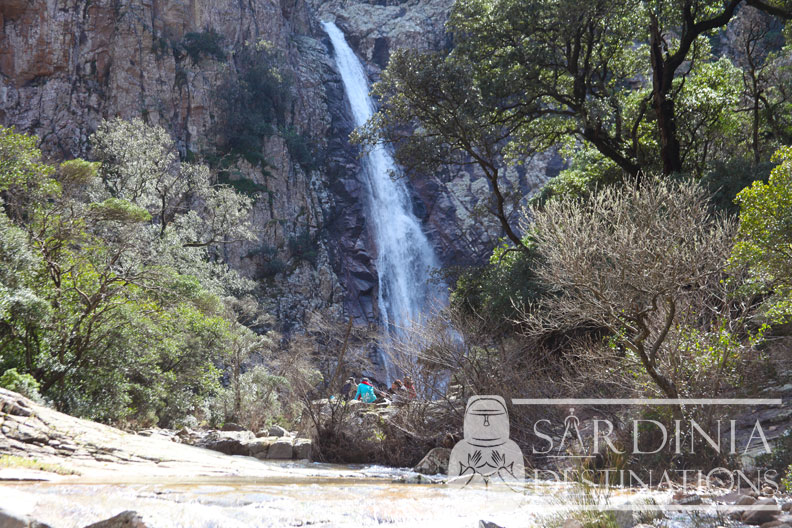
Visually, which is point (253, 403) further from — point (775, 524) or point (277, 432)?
point (775, 524)

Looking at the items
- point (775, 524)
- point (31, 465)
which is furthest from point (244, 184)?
point (775, 524)

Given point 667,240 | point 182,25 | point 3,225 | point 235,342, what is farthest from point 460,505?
point 182,25

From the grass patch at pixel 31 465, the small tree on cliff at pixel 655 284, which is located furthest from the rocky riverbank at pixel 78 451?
the small tree on cliff at pixel 655 284

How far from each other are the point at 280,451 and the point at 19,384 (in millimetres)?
5521

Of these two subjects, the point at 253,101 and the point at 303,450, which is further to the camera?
the point at 253,101

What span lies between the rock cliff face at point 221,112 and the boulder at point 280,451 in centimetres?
1993

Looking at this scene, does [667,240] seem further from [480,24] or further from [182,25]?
[182,25]

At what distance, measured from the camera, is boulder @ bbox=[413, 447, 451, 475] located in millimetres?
9867

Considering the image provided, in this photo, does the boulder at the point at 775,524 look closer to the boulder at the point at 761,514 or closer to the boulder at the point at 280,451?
the boulder at the point at 761,514

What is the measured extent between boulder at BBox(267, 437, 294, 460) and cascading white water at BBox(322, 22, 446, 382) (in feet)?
77.3

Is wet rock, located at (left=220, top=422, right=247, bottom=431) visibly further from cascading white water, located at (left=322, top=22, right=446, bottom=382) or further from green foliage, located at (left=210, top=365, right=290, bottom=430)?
cascading white water, located at (left=322, top=22, right=446, bottom=382)

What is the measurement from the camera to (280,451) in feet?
42.0

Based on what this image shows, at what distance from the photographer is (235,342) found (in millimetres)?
20766

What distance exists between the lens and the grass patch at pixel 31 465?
6152mm
